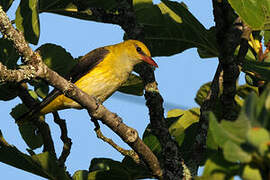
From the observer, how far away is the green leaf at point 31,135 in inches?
159

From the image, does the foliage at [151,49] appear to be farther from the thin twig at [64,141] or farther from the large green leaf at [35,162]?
the thin twig at [64,141]

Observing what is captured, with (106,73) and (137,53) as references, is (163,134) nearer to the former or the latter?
(106,73)

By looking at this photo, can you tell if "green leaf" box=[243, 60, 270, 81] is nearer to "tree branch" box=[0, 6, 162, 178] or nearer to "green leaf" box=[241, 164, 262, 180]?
"tree branch" box=[0, 6, 162, 178]

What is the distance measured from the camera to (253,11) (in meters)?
2.74

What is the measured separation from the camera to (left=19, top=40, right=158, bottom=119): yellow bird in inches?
188

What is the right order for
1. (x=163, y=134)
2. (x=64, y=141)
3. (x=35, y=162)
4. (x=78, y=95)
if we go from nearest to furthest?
1. (x=78, y=95)
2. (x=35, y=162)
3. (x=163, y=134)
4. (x=64, y=141)

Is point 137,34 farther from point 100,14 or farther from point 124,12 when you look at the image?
point 100,14

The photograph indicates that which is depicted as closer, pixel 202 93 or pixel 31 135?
pixel 31 135

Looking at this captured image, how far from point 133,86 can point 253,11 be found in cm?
173

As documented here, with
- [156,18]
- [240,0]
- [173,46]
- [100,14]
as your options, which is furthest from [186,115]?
[240,0]

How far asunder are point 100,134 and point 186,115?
2.32ft

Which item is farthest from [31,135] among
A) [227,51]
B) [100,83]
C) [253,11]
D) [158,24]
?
[253,11]

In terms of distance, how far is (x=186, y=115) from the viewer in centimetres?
372

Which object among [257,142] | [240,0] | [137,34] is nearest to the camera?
[257,142]
